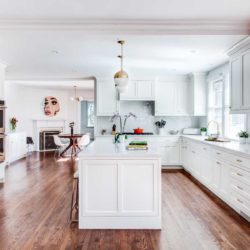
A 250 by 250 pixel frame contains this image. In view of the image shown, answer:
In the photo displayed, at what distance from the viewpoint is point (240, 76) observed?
160 inches

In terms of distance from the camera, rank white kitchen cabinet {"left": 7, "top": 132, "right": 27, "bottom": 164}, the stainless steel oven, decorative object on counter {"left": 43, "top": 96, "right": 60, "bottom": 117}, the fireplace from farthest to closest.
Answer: decorative object on counter {"left": 43, "top": 96, "right": 60, "bottom": 117}, the fireplace, white kitchen cabinet {"left": 7, "top": 132, "right": 27, "bottom": 164}, the stainless steel oven

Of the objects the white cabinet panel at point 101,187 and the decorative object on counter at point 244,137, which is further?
the decorative object on counter at point 244,137

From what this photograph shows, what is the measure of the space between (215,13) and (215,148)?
7.07 feet

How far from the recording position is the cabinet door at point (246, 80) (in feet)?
12.6

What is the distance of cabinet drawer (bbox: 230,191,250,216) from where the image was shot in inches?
127

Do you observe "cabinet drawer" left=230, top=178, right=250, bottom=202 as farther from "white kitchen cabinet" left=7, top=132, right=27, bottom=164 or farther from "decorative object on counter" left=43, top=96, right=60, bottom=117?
"decorative object on counter" left=43, top=96, right=60, bottom=117

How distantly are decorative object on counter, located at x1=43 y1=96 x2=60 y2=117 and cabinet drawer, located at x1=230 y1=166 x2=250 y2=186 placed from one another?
27.4ft

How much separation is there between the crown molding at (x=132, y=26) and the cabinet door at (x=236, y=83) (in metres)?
0.81

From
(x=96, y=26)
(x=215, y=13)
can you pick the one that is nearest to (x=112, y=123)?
(x=96, y=26)

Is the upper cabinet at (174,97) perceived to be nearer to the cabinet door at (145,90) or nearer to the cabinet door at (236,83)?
the cabinet door at (145,90)

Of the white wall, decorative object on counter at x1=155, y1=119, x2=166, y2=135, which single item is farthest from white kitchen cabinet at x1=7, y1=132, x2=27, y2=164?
decorative object on counter at x1=155, y1=119, x2=166, y2=135

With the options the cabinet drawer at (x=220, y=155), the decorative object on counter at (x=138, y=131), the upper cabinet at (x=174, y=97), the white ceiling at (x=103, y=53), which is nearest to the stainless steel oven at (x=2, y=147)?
the white ceiling at (x=103, y=53)

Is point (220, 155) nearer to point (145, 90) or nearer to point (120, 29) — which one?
point (120, 29)

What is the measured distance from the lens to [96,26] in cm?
335
